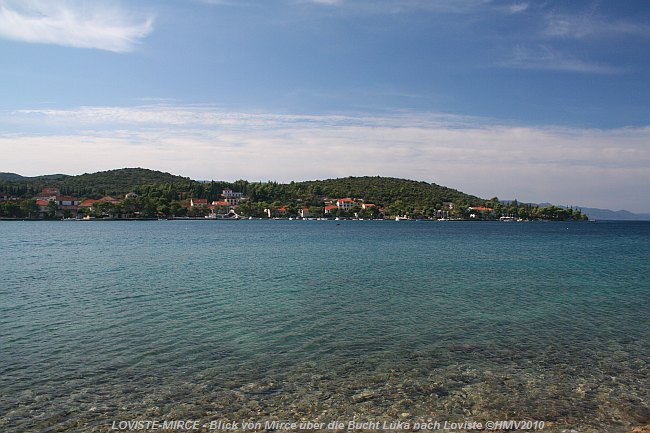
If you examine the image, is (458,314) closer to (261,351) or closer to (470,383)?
(470,383)

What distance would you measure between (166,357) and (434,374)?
6.79 meters

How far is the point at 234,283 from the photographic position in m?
25.0

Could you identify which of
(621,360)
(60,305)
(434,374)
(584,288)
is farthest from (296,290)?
(584,288)

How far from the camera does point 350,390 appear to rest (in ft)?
31.9

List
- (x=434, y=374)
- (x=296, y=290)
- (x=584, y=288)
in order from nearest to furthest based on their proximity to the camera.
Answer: (x=434, y=374)
(x=296, y=290)
(x=584, y=288)

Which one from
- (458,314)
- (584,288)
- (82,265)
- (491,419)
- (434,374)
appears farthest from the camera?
(82,265)

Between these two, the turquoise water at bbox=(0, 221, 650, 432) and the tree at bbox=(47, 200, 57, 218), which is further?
the tree at bbox=(47, 200, 57, 218)

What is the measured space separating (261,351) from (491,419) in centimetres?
622

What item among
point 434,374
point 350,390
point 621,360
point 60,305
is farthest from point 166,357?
point 621,360

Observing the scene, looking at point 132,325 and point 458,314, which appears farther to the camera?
point 458,314

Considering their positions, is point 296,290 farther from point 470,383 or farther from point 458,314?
point 470,383

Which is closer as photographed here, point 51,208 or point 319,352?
point 319,352

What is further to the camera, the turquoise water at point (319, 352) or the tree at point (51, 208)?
the tree at point (51, 208)

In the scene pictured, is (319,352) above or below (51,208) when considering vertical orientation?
below
